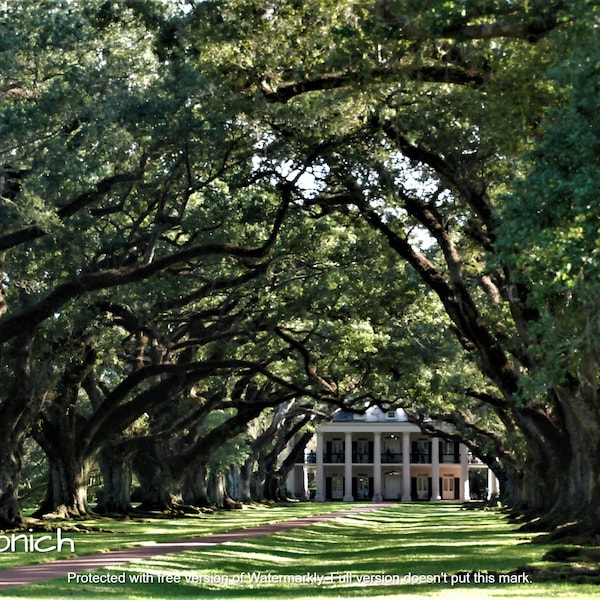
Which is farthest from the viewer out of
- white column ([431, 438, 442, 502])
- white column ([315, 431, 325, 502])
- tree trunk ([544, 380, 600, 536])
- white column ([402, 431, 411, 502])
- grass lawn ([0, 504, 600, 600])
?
white column ([315, 431, 325, 502])

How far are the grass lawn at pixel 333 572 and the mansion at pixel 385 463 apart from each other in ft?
254

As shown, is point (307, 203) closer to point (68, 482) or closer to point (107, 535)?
point (107, 535)

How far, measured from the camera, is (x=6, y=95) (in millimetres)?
21203

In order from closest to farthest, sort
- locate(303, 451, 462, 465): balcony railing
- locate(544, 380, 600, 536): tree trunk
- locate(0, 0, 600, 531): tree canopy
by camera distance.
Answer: locate(0, 0, 600, 531): tree canopy < locate(544, 380, 600, 536): tree trunk < locate(303, 451, 462, 465): balcony railing

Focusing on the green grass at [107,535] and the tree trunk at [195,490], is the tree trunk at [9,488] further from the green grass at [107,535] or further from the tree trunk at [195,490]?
the tree trunk at [195,490]

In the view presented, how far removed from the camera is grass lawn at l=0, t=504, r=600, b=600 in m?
15.6

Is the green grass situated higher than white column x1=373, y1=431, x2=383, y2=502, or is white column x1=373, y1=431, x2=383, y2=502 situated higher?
white column x1=373, y1=431, x2=383, y2=502

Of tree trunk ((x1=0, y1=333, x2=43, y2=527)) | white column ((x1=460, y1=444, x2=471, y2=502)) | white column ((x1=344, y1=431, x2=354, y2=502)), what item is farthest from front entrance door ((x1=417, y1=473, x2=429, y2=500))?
tree trunk ((x1=0, y1=333, x2=43, y2=527))

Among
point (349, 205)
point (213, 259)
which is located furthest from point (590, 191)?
point (213, 259)

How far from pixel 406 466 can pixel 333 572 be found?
88.3 metres

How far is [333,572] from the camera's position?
1992 centimetres

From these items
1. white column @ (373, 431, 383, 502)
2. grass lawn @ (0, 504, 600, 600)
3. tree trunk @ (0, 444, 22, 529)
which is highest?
white column @ (373, 431, 383, 502)

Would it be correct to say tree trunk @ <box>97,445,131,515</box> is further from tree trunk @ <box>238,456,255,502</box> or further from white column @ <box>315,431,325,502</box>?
white column @ <box>315,431,325,502</box>

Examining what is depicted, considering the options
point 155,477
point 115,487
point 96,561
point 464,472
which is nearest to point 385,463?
point 464,472
